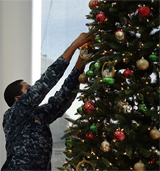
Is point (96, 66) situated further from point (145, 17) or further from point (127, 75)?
point (145, 17)

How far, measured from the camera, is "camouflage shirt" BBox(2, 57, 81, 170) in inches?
77.9

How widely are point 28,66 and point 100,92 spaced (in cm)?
202

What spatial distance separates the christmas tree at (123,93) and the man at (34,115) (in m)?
0.34

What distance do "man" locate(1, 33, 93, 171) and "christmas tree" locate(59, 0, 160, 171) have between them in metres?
0.34

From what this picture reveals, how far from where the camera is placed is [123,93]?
1.48 m

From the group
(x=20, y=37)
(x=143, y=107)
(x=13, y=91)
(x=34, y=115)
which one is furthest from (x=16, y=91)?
(x=20, y=37)

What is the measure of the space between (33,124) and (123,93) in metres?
0.82

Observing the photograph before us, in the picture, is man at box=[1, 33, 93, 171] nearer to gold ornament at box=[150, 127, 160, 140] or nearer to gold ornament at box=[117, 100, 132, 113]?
gold ornament at box=[117, 100, 132, 113]

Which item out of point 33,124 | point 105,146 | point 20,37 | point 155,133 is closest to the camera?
point 155,133

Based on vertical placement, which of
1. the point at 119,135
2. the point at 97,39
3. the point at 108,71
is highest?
the point at 97,39

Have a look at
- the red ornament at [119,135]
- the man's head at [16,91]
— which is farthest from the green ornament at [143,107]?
the man's head at [16,91]

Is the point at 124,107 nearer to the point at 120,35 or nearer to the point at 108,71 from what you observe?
the point at 108,71

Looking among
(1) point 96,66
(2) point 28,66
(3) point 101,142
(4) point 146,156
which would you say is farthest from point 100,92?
(2) point 28,66

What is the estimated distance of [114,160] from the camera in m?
1.57
